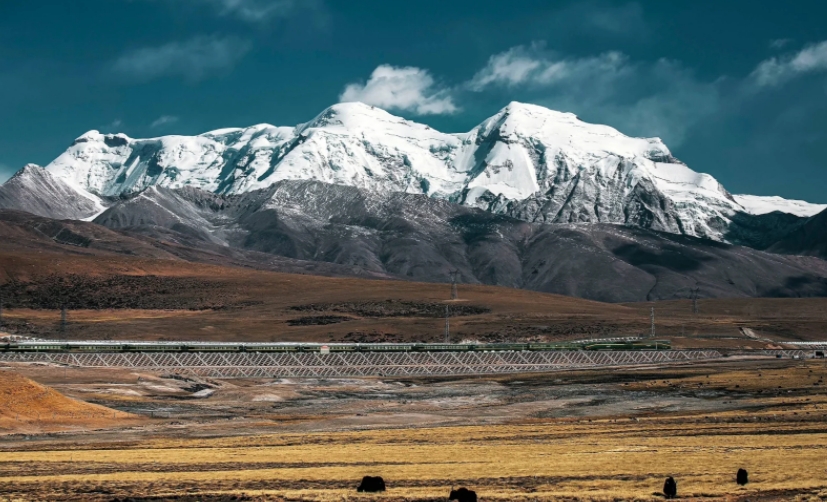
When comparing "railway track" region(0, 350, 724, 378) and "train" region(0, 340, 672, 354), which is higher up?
"train" region(0, 340, 672, 354)

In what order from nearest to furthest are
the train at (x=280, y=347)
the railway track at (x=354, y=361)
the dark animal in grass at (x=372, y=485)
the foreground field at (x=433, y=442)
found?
the dark animal in grass at (x=372, y=485) < the foreground field at (x=433, y=442) < the railway track at (x=354, y=361) < the train at (x=280, y=347)

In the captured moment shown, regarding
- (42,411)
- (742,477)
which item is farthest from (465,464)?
(42,411)

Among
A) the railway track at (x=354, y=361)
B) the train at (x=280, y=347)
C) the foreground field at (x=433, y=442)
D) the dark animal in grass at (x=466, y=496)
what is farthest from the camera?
the train at (x=280, y=347)

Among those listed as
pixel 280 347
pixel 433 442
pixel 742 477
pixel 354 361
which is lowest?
pixel 433 442

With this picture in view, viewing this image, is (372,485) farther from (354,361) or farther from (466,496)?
(354,361)

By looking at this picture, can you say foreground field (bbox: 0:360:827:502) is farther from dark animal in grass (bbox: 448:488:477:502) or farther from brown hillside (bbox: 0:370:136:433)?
dark animal in grass (bbox: 448:488:477:502)

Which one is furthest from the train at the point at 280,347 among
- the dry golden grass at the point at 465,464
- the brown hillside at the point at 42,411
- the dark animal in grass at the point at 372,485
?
the dark animal in grass at the point at 372,485

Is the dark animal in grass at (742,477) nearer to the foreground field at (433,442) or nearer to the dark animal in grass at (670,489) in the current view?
the foreground field at (433,442)

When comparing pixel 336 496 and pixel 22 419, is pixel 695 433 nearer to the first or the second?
pixel 336 496

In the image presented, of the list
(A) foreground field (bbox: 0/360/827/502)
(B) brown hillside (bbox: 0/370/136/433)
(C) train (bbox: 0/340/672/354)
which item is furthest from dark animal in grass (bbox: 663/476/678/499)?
(C) train (bbox: 0/340/672/354)

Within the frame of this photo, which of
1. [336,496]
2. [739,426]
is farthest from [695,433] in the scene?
[336,496]

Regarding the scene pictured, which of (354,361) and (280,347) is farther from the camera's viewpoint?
(280,347)

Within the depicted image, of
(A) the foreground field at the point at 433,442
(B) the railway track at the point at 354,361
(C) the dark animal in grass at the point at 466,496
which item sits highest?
(B) the railway track at the point at 354,361

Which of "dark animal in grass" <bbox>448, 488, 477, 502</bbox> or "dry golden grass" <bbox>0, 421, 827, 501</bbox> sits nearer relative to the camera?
Answer: "dark animal in grass" <bbox>448, 488, 477, 502</bbox>
